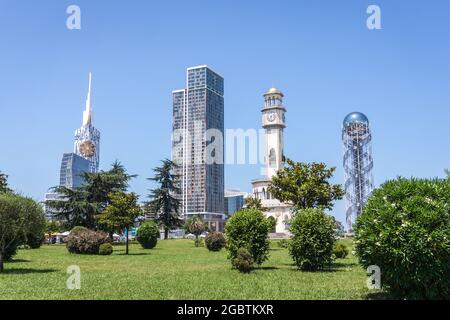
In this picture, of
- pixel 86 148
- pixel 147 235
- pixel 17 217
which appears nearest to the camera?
pixel 17 217

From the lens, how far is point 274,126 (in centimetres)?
10150

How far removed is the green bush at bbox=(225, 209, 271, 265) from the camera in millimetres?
24375

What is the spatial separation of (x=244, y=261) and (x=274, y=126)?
264 feet

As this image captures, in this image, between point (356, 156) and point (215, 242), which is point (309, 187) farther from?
point (356, 156)

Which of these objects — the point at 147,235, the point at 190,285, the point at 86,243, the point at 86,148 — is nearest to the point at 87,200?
the point at 147,235

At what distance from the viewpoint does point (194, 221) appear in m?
78.2

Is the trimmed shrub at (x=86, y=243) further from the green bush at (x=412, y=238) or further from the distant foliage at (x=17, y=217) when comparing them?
the green bush at (x=412, y=238)

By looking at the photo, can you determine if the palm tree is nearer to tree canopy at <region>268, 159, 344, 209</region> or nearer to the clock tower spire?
the clock tower spire

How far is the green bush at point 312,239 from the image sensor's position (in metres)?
23.6

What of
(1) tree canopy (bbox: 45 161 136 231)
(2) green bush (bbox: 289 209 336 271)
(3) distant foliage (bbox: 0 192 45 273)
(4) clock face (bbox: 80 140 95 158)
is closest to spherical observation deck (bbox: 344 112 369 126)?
(1) tree canopy (bbox: 45 161 136 231)

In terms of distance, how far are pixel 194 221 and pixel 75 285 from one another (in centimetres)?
6118

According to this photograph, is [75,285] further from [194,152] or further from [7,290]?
[194,152]

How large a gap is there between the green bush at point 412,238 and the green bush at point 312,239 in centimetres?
968
